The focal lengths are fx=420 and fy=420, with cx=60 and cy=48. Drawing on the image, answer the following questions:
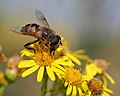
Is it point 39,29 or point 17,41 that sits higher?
point 39,29

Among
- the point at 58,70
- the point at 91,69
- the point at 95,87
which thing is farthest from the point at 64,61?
the point at 91,69

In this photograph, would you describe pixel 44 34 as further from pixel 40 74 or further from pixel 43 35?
pixel 40 74

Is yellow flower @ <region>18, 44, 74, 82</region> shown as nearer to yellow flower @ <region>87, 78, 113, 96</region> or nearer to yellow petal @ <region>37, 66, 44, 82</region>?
yellow petal @ <region>37, 66, 44, 82</region>

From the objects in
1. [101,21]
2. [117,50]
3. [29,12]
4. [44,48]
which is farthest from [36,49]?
[29,12]

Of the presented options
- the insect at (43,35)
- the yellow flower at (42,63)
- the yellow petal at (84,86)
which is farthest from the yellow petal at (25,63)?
the yellow petal at (84,86)

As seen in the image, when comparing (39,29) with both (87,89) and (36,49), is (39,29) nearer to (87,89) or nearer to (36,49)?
(36,49)

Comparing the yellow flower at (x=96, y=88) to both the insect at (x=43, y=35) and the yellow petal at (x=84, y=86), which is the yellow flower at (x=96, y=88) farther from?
the insect at (x=43, y=35)

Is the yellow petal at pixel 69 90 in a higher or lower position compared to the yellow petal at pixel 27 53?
lower

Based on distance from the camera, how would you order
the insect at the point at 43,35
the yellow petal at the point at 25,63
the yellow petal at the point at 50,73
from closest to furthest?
the yellow petal at the point at 50,73
the yellow petal at the point at 25,63
the insect at the point at 43,35

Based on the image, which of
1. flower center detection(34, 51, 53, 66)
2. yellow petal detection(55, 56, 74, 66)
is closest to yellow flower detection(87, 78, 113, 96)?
yellow petal detection(55, 56, 74, 66)
